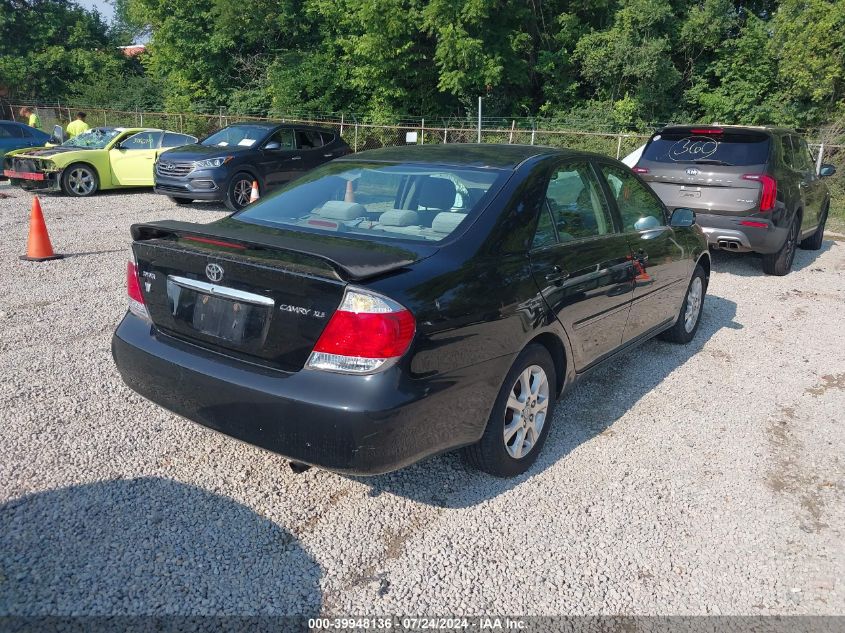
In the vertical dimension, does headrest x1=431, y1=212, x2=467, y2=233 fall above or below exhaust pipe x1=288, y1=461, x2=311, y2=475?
above

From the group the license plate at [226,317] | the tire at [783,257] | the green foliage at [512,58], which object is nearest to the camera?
the license plate at [226,317]

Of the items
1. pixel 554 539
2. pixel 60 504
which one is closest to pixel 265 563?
pixel 60 504

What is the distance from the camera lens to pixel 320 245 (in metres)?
3.02

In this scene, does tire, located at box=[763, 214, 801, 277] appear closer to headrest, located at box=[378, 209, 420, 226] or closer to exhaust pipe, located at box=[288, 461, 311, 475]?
headrest, located at box=[378, 209, 420, 226]

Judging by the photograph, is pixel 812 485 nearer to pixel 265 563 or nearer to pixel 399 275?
pixel 399 275

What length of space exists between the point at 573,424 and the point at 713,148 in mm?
5538

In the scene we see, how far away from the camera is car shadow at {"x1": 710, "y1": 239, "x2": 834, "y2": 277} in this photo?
30.1ft

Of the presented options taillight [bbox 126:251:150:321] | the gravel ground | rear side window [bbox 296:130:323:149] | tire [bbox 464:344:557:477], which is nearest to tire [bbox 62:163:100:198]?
rear side window [bbox 296:130:323:149]

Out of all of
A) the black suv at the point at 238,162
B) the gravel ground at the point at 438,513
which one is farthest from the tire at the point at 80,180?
the gravel ground at the point at 438,513

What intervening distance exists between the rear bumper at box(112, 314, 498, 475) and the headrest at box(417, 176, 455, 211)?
0.96 meters

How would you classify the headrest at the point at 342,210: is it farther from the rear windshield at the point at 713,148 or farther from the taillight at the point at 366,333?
the rear windshield at the point at 713,148

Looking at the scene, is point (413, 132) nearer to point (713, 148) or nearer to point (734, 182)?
point (713, 148)

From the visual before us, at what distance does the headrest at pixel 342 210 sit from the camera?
3.64 m

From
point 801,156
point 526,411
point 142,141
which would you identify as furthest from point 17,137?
point 526,411
